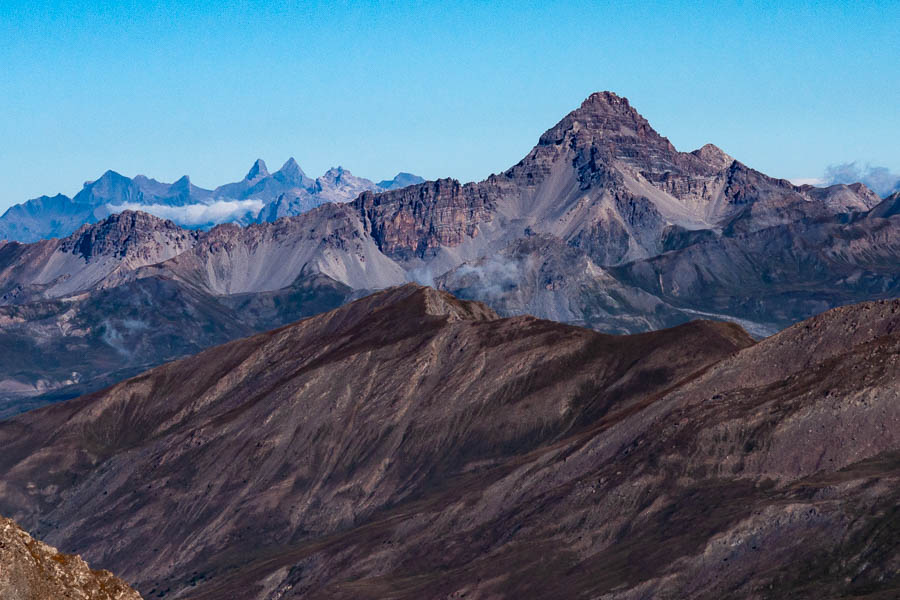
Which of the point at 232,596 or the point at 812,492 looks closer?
the point at 812,492

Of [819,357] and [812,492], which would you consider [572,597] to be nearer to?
[812,492]

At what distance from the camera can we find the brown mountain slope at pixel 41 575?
62469 mm

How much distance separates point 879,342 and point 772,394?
13672 millimetres

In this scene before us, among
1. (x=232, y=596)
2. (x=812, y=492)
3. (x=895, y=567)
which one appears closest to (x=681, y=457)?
(x=812, y=492)

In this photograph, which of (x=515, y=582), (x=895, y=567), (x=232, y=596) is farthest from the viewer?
(x=232, y=596)

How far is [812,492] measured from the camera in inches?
5399

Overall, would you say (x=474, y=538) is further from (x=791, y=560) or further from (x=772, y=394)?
(x=791, y=560)

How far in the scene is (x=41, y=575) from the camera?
63.0m

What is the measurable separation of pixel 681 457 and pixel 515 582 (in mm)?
24321

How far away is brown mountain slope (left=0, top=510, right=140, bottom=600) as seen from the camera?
6247 centimetres

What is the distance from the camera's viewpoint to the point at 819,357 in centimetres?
17075

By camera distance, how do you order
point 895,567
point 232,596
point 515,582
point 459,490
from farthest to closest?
1. point 459,490
2. point 232,596
3. point 515,582
4. point 895,567

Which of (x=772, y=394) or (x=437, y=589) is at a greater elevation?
(x=772, y=394)

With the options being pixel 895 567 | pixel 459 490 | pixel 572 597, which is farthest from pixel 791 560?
pixel 459 490
